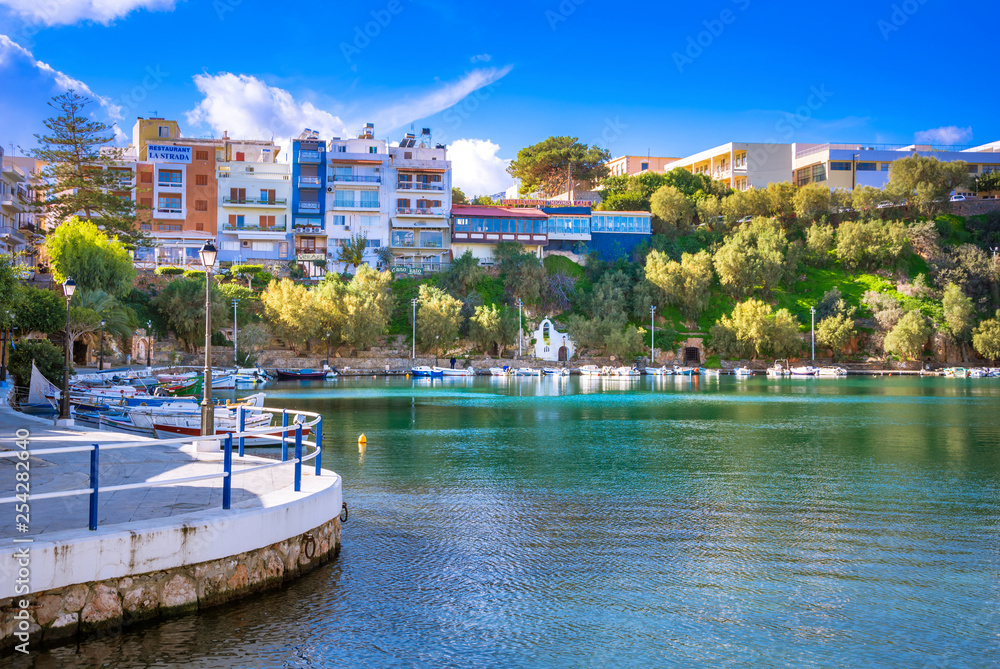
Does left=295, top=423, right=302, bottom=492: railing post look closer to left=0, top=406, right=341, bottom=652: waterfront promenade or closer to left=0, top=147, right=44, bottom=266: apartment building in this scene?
left=0, top=406, right=341, bottom=652: waterfront promenade

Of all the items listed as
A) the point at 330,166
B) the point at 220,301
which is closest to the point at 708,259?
the point at 330,166

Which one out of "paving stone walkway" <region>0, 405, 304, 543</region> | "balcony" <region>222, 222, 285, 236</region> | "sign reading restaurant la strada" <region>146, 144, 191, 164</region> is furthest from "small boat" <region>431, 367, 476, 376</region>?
"paving stone walkway" <region>0, 405, 304, 543</region>

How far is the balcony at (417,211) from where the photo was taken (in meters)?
89.6

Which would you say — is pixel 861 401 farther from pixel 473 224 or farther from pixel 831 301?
pixel 473 224

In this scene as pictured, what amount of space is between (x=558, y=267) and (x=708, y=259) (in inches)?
749

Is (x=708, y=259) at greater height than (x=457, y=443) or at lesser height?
greater

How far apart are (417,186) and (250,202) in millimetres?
19580

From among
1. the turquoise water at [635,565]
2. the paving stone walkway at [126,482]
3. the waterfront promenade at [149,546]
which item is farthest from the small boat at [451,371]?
the waterfront promenade at [149,546]

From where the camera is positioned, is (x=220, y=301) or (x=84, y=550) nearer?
(x=84, y=550)

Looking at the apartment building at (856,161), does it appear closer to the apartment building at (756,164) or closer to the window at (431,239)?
the apartment building at (756,164)

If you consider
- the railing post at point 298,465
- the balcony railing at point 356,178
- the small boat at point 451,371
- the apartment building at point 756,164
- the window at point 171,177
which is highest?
the apartment building at point 756,164

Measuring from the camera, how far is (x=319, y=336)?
74875 millimetres

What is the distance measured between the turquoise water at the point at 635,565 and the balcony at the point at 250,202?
65367 millimetres

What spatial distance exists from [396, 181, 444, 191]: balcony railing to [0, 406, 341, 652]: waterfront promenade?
3171 inches
